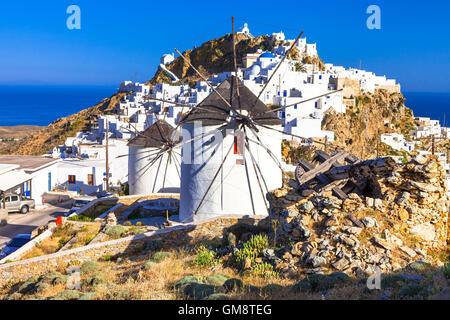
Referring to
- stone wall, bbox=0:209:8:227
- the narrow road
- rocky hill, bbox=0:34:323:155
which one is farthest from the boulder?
rocky hill, bbox=0:34:323:155

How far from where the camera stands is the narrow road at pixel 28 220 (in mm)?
18325

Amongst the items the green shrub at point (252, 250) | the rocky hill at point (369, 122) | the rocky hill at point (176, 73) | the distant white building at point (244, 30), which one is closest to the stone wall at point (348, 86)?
the rocky hill at point (369, 122)

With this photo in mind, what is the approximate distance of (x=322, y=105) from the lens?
55.4 meters

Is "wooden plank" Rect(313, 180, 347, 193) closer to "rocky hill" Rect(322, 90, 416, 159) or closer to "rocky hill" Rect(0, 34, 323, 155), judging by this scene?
"rocky hill" Rect(322, 90, 416, 159)

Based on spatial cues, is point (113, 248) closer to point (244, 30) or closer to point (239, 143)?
point (239, 143)

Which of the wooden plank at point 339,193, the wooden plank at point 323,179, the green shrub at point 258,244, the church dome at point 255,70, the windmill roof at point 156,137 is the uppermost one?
the church dome at point 255,70

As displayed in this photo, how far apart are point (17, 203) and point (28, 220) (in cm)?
154

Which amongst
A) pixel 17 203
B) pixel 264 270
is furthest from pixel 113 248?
pixel 17 203

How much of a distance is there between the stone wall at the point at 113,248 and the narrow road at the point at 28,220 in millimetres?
4981

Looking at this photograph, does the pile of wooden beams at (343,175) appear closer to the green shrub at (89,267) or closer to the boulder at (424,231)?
the boulder at (424,231)

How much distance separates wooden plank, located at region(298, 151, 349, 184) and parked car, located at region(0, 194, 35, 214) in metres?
16.6

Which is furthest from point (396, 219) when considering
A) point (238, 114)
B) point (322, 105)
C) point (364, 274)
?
point (322, 105)
